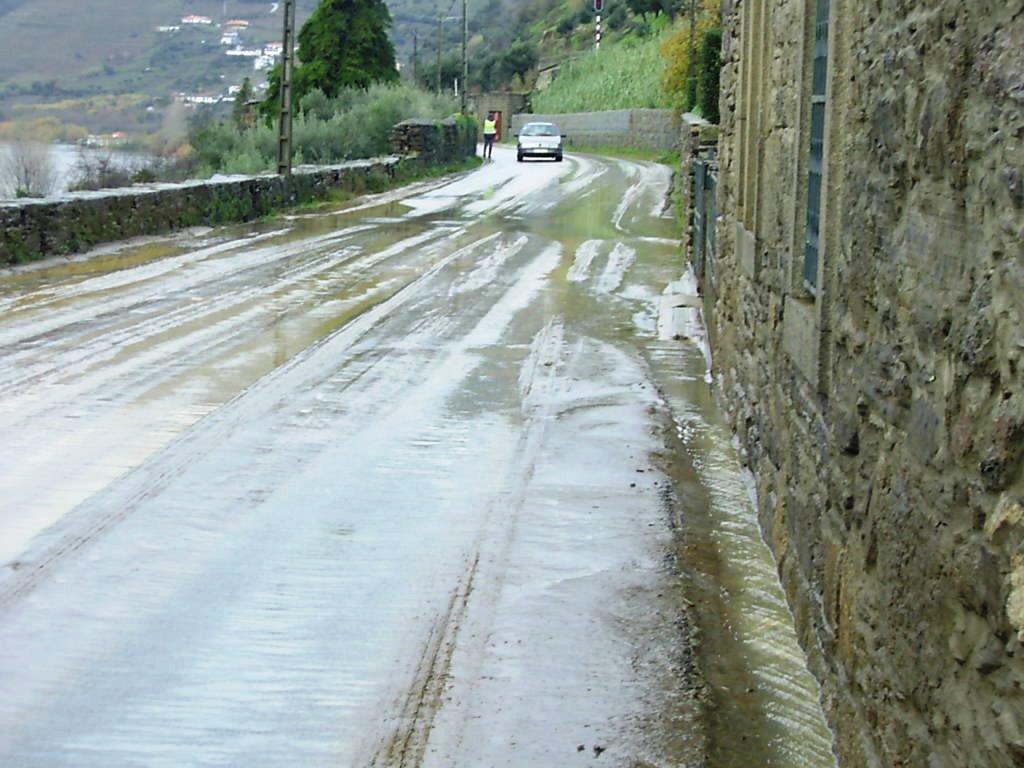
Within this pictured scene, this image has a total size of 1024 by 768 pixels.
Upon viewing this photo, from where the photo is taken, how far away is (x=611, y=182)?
36469 mm

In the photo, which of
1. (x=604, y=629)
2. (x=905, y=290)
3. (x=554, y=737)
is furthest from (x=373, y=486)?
(x=905, y=290)

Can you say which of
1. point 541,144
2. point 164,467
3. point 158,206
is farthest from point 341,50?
point 164,467

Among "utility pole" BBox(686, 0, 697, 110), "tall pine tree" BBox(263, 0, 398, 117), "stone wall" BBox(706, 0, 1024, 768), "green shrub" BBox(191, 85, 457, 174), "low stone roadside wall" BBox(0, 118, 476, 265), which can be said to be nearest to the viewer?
"stone wall" BBox(706, 0, 1024, 768)

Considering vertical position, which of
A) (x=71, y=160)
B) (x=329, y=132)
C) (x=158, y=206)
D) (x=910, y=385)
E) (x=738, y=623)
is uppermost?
(x=329, y=132)

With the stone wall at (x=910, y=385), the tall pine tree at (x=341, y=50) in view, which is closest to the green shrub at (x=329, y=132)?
the tall pine tree at (x=341, y=50)

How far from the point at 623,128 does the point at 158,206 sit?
46.0m

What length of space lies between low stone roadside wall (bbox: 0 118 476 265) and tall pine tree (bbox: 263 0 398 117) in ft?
59.5

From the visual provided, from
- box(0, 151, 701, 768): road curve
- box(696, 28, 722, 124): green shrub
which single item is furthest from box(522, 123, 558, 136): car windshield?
box(0, 151, 701, 768): road curve

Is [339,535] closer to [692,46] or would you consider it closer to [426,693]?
[426,693]

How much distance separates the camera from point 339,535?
6922mm

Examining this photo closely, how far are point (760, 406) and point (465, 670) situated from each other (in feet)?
9.18

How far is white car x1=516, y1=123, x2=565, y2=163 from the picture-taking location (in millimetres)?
48156

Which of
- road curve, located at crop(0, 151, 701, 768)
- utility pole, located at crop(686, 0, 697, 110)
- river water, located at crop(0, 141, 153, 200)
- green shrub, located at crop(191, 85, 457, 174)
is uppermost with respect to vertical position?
utility pole, located at crop(686, 0, 697, 110)

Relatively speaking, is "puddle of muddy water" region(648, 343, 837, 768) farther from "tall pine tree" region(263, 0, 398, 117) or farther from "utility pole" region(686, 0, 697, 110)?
"tall pine tree" region(263, 0, 398, 117)
